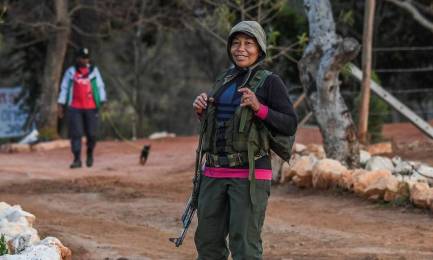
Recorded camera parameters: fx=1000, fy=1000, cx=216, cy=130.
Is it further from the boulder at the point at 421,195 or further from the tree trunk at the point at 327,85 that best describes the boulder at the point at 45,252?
the tree trunk at the point at 327,85

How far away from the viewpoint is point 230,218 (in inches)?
213

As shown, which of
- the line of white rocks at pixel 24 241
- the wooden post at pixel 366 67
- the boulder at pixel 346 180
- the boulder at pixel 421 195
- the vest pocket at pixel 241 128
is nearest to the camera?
the vest pocket at pixel 241 128

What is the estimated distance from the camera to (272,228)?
348 inches

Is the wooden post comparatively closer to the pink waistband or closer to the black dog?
the black dog

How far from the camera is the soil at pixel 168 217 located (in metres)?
7.66

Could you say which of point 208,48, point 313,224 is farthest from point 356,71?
point 208,48

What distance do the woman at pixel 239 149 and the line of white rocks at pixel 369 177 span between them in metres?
4.21

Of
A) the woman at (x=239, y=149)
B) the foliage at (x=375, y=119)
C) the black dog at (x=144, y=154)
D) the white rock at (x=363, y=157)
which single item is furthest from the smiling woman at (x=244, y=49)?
the black dog at (x=144, y=154)

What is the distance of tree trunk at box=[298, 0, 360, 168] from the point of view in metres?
11.5

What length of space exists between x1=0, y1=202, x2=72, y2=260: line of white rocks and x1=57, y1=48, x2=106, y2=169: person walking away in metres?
6.29

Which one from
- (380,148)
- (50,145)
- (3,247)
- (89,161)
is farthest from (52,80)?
(3,247)

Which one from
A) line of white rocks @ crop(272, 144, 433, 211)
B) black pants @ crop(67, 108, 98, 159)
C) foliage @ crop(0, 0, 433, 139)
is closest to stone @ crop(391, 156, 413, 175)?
line of white rocks @ crop(272, 144, 433, 211)

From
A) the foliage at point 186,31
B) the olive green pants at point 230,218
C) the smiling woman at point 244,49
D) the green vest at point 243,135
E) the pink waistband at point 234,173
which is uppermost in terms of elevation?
the foliage at point 186,31

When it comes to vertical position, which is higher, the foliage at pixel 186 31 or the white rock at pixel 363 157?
the foliage at pixel 186 31
